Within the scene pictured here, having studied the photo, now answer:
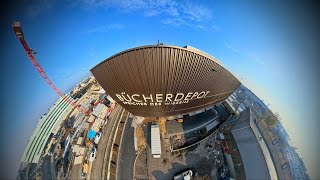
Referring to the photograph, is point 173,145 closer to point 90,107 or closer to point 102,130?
point 102,130

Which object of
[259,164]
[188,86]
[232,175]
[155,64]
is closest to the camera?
[155,64]

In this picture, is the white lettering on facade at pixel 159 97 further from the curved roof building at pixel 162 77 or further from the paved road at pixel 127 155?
the paved road at pixel 127 155

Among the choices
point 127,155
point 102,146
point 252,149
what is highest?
point 102,146

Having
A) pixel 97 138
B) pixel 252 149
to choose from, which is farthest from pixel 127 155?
pixel 252 149

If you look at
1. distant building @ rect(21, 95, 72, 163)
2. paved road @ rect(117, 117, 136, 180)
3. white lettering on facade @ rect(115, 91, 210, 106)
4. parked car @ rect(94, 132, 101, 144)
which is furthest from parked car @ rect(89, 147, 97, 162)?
white lettering on facade @ rect(115, 91, 210, 106)

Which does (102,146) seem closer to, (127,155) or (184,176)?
(127,155)

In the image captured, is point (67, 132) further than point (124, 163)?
Yes

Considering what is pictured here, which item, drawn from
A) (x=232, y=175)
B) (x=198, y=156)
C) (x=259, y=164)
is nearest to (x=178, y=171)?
(x=198, y=156)
